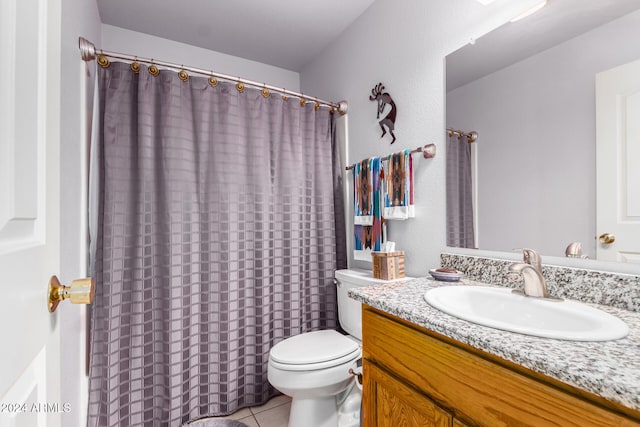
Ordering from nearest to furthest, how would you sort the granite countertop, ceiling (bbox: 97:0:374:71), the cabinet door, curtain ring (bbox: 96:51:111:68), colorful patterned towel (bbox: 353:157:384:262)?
1. the granite countertop
2. the cabinet door
3. curtain ring (bbox: 96:51:111:68)
4. colorful patterned towel (bbox: 353:157:384:262)
5. ceiling (bbox: 97:0:374:71)

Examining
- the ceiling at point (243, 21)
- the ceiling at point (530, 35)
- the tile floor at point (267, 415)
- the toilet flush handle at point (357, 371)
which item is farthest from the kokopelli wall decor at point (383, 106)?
the tile floor at point (267, 415)

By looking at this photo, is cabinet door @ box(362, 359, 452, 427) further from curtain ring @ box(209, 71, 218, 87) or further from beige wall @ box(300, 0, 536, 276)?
curtain ring @ box(209, 71, 218, 87)

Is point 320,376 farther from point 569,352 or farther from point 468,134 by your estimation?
point 468,134

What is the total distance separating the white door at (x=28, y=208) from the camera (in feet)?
1.16

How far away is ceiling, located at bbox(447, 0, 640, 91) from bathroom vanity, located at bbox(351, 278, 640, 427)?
0.89 metres

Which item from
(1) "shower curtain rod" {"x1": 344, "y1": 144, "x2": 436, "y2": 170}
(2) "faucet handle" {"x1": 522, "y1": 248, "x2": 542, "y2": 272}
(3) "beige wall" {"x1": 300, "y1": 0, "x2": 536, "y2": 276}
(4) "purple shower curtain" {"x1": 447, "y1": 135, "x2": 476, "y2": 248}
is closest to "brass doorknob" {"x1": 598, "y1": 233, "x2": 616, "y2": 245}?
(2) "faucet handle" {"x1": 522, "y1": 248, "x2": 542, "y2": 272}

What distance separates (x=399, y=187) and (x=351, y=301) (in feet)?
2.27

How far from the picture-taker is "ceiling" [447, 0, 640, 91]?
0.91m

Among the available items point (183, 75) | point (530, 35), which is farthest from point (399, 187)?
point (183, 75)

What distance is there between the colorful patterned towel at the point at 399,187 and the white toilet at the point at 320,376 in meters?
0.37

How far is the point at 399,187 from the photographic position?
5.01 feet

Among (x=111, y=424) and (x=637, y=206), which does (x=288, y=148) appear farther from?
(x=111, y=424)

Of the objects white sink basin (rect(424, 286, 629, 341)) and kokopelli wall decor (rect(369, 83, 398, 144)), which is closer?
white sink basin (rect(424, 286, 629, 341))

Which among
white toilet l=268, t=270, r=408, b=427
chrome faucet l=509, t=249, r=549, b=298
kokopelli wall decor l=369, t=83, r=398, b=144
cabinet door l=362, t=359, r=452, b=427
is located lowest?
white toilet l=268, t=270, r=408, b=427
